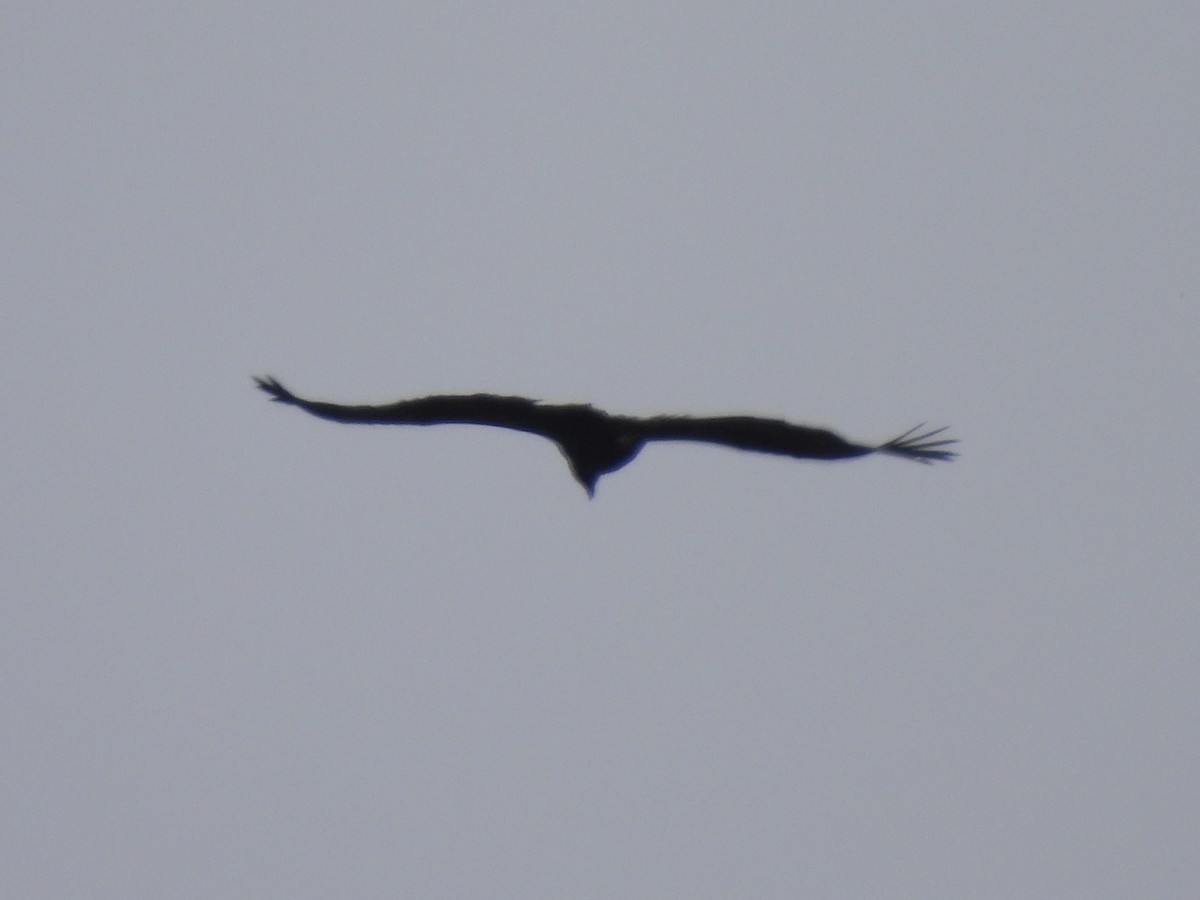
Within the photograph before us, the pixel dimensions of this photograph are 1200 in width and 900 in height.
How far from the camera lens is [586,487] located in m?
9.66

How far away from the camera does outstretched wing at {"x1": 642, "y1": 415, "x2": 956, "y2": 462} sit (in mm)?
8836

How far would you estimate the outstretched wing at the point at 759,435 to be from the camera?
8836mm

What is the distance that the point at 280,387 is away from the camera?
908 cm

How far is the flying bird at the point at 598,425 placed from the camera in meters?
8.59

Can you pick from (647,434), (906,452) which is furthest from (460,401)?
(906,452)

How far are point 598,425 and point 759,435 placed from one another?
991 mm

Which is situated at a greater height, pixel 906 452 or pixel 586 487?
pixel 906 452

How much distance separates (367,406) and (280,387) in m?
0.75

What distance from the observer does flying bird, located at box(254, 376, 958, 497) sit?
8594 mm

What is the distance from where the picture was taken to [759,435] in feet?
29.2

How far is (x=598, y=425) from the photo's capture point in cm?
898

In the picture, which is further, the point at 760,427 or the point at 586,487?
the point at 586,487

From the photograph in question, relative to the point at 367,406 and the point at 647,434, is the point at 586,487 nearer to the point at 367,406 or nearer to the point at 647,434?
the point at 647,434

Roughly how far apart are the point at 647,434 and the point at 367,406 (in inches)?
67.6
